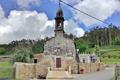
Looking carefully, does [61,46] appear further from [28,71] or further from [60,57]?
[28,71]

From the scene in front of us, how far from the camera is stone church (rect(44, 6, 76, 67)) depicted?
6719 centimetres

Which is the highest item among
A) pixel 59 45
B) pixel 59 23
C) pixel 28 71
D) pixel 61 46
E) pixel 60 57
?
pixel 59 23

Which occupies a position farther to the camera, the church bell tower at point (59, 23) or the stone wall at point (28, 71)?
the church bell tower at point (59, 23)

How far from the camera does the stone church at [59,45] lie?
67.2 m

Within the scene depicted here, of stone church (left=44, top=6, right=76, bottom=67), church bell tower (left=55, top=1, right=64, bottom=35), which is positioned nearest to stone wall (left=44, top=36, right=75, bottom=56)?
stone church (left=44, top=6, right=76, bottom=67)

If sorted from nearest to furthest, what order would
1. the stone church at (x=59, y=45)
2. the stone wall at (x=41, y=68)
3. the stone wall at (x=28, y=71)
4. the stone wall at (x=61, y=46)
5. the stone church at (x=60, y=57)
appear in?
the stone wall at (x=28, y=71), the stone wall at (x=41, y=68), the stone church at (x=60, y=57), the stone church at (x=59, y=45), the stone wall at (x=61, y=46)

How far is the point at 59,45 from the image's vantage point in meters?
68.3

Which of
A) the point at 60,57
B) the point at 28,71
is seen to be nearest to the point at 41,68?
the point at 28,71

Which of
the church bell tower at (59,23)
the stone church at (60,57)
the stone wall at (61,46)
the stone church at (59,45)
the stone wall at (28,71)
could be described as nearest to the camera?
the stone wall at (28,71)

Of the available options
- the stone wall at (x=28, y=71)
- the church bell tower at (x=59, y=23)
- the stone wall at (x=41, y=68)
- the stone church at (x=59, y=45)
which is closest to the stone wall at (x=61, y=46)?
the stone church at (x=59, y=45)

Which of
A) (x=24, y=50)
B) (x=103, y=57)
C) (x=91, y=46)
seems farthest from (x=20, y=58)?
(x=91, y=46)

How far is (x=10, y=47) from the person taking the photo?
5723 inches

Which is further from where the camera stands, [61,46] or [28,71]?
[61,46]

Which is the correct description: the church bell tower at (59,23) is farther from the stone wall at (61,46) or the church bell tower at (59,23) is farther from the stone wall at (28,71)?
the stone wall at (28,71)
